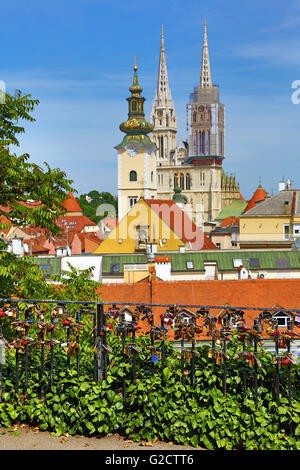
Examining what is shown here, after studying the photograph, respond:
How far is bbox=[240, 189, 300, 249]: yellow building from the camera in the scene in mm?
51000

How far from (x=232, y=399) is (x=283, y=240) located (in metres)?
44.5

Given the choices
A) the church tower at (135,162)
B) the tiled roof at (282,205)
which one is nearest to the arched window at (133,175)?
the church tower at (135,162)

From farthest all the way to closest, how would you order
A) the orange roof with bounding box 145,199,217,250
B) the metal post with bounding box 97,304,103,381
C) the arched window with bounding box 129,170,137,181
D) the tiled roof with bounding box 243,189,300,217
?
the arched window with bounding box 129,170,137,181 → the tiled roof with bounding box 243,189,300,217 → the orange roof with bounding box 145,199,217,250 → the metal post with bounding box 97,304,103,381

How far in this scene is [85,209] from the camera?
150m

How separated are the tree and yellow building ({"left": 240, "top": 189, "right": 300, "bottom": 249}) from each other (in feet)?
Result: 137

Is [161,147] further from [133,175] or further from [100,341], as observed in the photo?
[100,341]

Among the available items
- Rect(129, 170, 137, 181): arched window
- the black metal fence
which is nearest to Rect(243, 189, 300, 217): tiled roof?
Rect(129, 170, 137, 181): arched window

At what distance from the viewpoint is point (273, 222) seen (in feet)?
169

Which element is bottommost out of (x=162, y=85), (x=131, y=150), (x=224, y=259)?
(x=224, y=259)

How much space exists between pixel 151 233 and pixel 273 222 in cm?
1057

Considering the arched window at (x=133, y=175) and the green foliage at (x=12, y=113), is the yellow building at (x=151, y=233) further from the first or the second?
the arched window at (x=133, y=175)

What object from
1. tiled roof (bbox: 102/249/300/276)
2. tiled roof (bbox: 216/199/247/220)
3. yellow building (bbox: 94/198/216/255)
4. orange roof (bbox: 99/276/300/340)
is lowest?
orange roof (bbox: 99/276/300/340)

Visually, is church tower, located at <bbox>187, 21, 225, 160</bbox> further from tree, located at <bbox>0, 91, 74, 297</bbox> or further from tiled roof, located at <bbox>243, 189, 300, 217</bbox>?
tree, located at <bbox>0, 91, 74, 297</bbox>

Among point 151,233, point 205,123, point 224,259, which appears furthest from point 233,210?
point 224,259
